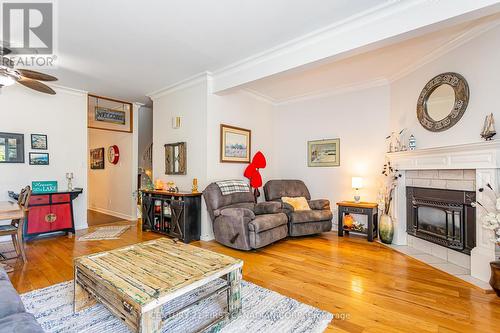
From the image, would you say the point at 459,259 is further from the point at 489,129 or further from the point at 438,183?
the point at 489,129

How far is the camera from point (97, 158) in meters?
7.05

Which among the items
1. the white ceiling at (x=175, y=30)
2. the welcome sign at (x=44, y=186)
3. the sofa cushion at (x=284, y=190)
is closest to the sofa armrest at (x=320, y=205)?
the sofa cushion at (x=284, y=190)

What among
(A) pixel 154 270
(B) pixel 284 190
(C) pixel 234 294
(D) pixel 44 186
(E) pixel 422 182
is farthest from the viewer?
(B) pixel 284 190

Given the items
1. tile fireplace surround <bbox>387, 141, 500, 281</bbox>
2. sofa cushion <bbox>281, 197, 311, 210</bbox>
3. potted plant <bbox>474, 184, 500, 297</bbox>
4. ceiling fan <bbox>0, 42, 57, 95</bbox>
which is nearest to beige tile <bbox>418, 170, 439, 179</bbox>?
tile fireplace surround <bbox>387, 141, 500, 281</bbox>

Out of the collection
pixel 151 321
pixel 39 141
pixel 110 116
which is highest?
pixel 110 116

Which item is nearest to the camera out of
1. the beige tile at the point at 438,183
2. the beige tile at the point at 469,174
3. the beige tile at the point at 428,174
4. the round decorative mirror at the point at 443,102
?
the beige tile at the point at 469,174

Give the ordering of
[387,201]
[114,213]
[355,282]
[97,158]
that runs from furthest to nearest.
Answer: [97,158], [114,213], [387,201], [355,282]

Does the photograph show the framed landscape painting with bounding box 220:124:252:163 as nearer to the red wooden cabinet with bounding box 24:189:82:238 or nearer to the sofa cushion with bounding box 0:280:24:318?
the red wooden cabinet with bounding box 24:189:82:238

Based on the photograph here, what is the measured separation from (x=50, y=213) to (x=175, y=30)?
368 centimetres

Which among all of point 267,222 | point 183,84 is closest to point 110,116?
point 183,84

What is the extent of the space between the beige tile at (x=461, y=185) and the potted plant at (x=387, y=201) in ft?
2.48

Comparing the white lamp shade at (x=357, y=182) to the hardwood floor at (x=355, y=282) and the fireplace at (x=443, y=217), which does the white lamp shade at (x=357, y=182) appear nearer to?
the fireplace at (x=443, y=217)

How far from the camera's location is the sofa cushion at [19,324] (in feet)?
3.63

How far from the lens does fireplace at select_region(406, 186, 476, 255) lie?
294 centimetres
